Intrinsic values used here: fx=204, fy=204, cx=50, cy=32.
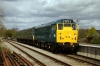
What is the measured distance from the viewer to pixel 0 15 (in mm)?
52219

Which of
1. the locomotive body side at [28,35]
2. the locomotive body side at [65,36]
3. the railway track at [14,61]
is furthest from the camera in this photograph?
the locomotive body side at [28,35]

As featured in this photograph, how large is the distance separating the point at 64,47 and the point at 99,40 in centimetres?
2181

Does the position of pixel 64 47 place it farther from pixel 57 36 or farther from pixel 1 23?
pixel 1 23

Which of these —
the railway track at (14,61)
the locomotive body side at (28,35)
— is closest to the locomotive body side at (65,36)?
the railway track at (14,61)

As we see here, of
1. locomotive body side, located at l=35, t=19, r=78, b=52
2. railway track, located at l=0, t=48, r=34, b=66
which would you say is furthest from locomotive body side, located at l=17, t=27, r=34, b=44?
railway track, located at l=0, t=48, r=34, b=66

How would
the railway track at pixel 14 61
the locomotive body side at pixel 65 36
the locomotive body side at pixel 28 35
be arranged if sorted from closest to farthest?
the railway track at pixel 14 61 < the locomotive body side at pixel 65 36 < the locomotive body side at pixel 28 35

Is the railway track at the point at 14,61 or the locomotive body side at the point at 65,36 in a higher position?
the locomotive body side at the point at 65,36

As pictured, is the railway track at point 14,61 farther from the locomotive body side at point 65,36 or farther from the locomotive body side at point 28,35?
the locomotive body side at point 28,35

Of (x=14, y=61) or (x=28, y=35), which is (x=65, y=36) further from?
(x=28, y=35)

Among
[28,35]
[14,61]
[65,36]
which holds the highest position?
[28,35]

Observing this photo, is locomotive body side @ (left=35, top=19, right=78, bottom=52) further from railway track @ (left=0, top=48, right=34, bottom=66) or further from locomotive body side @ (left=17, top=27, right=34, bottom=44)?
locomotive body side @ (left=17, top=27, right=34, bottom=44)

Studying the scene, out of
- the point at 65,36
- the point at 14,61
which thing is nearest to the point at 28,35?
the point at 65,36

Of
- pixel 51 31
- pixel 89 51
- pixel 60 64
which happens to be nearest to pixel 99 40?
pixel 51 31

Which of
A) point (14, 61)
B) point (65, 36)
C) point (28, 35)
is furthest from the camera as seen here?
point (28, 35)
